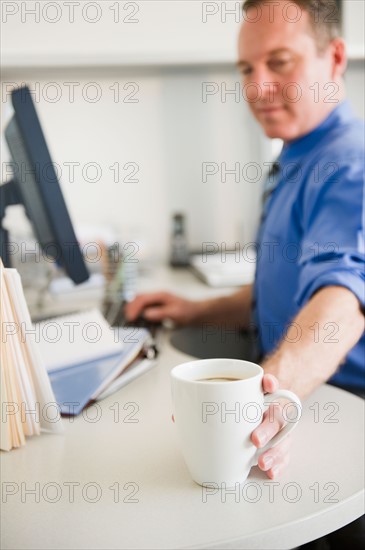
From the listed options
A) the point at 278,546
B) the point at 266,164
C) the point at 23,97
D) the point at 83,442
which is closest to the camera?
the point at 278,546

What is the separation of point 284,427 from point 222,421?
0.07 metres

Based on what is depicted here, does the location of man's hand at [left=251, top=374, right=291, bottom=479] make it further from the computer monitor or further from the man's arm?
the man's arm

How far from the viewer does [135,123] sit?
2350 mm

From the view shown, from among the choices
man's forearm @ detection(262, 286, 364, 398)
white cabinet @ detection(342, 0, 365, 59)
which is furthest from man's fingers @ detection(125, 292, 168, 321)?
white cabinet @ detection(342, 0, 365, 59)

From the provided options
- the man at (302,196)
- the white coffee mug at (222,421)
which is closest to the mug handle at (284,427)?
the white coffee mug at (222,421)

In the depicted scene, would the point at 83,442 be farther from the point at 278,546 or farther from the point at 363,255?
the point at 363,255

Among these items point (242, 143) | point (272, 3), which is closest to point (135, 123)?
point (242, 143)

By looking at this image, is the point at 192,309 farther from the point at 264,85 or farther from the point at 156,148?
the point at 156,148

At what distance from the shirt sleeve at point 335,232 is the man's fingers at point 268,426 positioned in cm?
32

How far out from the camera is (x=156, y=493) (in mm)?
539

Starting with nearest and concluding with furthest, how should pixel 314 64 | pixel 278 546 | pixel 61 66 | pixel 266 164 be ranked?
pixel 278 546 < pixel 314 64 < pixel 61 66 < pixel 266 164

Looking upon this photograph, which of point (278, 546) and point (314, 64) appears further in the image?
point (314, 64)

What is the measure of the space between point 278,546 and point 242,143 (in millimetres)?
2058

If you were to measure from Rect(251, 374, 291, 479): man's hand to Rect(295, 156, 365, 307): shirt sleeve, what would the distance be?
1.02ft
